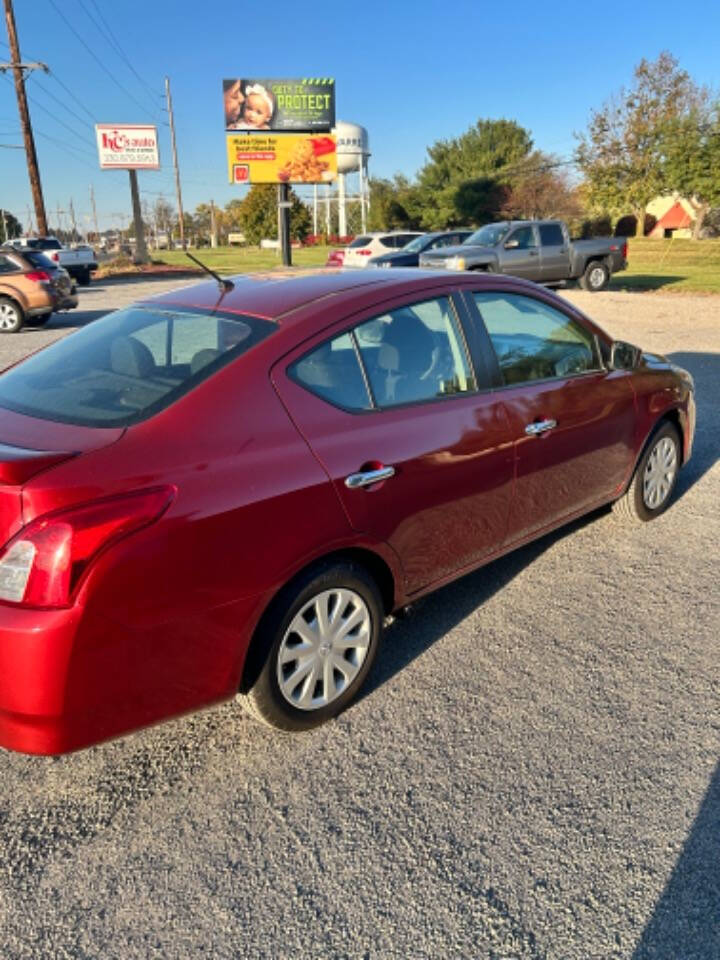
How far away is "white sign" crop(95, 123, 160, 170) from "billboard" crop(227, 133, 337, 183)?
7585mm

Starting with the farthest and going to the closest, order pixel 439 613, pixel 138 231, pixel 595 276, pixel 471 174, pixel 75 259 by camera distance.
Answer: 1. pixel 471 174
2. pixel 138 231
3. pixel 75 259
4. pixel 595 276
5. pixel 439 613

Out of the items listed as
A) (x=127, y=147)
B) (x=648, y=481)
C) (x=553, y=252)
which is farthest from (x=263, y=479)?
(x=127, y=147)

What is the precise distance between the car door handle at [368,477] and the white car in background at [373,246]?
21.3 metres

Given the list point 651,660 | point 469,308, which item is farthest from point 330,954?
point 469,308

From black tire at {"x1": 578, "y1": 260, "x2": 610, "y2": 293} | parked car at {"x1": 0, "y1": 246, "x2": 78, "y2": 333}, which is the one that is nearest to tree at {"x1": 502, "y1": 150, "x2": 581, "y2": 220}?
black tire at {"x1": 578, "y1": 260, "x2": 610, "y2": 293}

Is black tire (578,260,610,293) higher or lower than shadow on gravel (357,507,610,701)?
higher

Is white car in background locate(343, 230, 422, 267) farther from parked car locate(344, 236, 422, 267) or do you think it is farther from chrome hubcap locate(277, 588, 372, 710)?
chrome hubcap locate(277, 588, 372, 710)

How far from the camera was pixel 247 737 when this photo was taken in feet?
9.30

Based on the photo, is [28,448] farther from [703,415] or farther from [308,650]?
[703,415]

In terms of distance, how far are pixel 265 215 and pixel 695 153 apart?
37.2m

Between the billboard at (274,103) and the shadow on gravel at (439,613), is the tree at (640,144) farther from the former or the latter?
the shadow on gravel at (439,613)

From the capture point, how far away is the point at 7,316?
14516 mm

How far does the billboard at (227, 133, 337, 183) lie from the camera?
36531mm

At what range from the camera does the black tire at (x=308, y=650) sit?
2.60m
